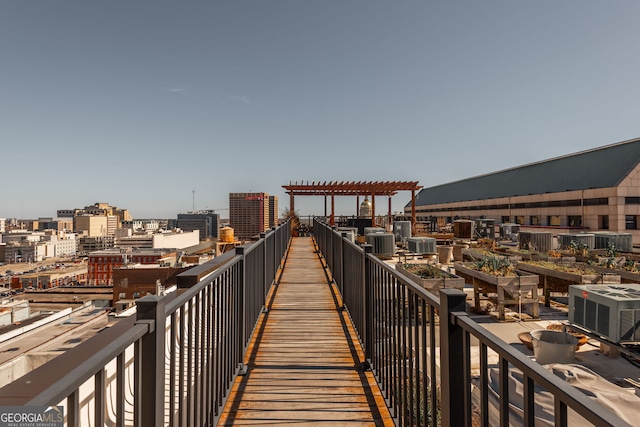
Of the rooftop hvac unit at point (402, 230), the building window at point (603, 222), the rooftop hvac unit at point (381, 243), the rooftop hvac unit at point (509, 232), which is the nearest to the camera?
the rooftop hvac unit at point (381, 243)

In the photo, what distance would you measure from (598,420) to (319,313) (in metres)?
4.91

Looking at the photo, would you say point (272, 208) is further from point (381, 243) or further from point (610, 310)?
point (610, 310)

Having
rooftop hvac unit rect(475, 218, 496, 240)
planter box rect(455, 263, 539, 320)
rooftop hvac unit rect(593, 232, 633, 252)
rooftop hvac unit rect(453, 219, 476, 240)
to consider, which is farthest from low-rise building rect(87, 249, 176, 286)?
rooftop hvac unit rect(593, 232, 633, 252)

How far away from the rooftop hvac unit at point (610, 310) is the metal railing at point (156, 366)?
376 inches

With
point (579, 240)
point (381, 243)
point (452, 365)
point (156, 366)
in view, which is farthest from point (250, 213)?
point (452, 365)

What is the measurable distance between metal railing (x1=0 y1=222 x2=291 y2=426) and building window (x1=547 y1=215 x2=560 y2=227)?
39072mm

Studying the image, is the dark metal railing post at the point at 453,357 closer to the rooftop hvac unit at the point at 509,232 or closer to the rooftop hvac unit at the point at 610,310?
the rooftop hvac unit at the point at 610,310

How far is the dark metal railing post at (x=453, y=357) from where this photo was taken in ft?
5.30

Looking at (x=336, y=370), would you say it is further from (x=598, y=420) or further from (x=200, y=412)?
(x=598, y=420)

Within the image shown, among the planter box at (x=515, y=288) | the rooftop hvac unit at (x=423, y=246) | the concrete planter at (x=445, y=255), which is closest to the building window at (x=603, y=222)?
the concrete planter at (x=445, y=255)

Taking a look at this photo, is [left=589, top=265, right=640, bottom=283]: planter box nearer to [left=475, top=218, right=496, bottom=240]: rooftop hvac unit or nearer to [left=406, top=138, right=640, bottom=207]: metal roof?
[left=475, top=218, right=496, bottom=240]: rooftop hvac unit

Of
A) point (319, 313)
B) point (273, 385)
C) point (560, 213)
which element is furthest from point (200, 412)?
point (560, 213)

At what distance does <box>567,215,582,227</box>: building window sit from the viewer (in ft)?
100

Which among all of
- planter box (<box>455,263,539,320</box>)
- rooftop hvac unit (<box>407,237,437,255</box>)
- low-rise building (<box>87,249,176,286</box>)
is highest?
rooftop hvac unit (<box>407,237,437,255</box>)
